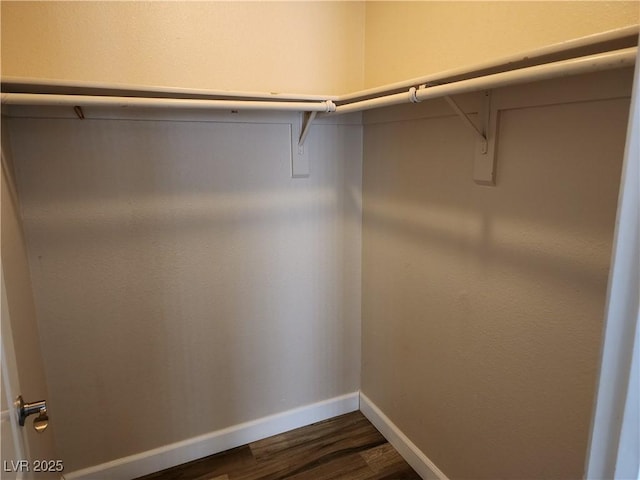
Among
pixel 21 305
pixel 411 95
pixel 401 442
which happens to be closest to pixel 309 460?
pixel 401 442

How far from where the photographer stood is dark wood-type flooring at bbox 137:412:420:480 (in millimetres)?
1745

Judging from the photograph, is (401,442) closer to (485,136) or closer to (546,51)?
(485,136)

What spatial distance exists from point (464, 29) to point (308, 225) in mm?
1002

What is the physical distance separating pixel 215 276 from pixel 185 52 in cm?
92

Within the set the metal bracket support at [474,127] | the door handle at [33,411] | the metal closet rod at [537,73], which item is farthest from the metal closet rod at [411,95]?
the door handle at [33,411]

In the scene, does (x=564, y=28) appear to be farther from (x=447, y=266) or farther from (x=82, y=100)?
(x=82, y=100)

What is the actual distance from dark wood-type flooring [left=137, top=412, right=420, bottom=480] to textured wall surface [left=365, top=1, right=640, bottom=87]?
167 cm

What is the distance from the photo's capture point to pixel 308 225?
189 centimetres

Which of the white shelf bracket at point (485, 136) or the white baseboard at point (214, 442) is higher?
the white shelf bracket at point (485, 136)

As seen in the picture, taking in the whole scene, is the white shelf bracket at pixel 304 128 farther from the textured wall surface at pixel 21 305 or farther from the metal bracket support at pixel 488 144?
the textured wall surface at pixel 21 305

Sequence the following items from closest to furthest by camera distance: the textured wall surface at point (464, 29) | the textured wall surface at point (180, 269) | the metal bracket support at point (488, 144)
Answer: the textured wall surface at point (464, 29)
the metal bracket support at point (488, 144)
the textured wall surface at point (180, 269)

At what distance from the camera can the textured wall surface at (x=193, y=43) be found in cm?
137

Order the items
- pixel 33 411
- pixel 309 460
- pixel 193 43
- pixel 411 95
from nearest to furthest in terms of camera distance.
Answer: pixel 33 411
pixel 411 95
pixel 193 43
pixel 309 460

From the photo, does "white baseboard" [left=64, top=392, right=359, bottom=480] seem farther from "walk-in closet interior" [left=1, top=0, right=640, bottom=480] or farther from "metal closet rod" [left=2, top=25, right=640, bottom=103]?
"metal closet rod" [left=2, top=25, right=640, bottom=103]
